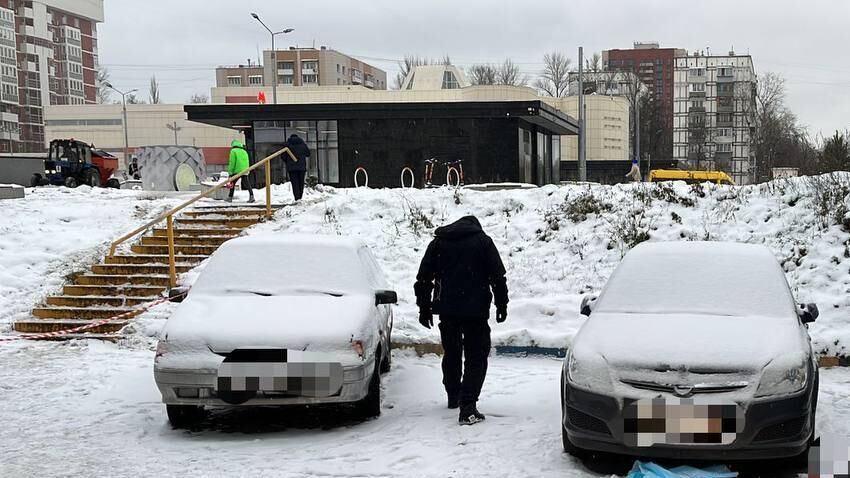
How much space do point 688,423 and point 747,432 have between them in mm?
345

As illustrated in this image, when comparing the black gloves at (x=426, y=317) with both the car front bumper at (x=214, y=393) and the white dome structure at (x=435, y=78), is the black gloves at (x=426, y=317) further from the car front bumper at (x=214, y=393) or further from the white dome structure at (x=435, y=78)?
the white dome structure at (x=435, y=78)

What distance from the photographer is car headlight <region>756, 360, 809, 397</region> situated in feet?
15.5

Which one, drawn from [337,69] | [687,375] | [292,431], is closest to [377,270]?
[292,431]

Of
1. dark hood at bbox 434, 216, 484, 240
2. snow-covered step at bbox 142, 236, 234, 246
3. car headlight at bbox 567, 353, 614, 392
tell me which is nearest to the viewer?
car headlight at bbox 567, 353, 614, 392

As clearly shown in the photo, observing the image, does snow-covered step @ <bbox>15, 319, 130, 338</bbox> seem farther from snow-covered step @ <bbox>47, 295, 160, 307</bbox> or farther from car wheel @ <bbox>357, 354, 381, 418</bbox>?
car wheel @ <bbox>357, 354, 381, 418</bbox>

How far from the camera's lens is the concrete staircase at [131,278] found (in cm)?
1089

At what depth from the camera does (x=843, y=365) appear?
8383mm

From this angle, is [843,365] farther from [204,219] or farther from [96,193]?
[96,193]

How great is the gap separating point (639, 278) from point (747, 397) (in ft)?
5.52

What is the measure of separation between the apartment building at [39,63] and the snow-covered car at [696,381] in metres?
99.9

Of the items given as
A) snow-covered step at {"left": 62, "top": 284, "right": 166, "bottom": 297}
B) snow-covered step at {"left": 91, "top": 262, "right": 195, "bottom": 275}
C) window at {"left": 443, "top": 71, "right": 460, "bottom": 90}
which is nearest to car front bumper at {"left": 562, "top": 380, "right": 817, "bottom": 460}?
snow-covered step at {"left": 62, "top": 284, "right": 166, "bottom": 297}

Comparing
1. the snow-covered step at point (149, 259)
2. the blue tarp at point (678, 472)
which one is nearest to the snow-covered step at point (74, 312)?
the snow-covered step at point (149, 259)

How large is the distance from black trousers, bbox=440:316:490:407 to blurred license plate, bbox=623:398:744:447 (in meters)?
1.83

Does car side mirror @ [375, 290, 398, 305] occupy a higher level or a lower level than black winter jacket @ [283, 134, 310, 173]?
lower
